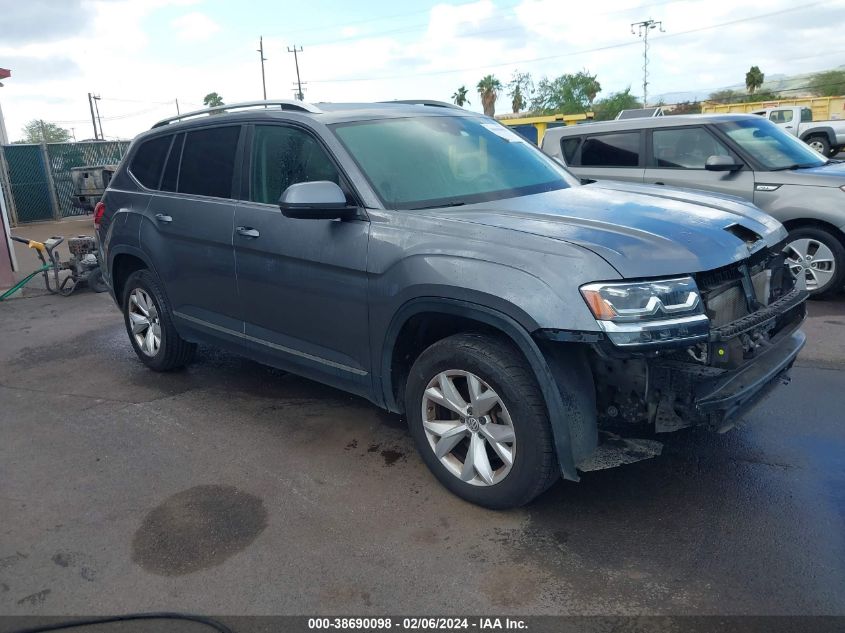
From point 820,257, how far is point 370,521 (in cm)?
551

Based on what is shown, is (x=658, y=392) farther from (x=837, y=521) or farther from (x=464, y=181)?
(x=464, y=181)

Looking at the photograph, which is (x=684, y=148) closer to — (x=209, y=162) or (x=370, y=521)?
(x=209, y=162)

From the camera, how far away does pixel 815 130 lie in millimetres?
21969

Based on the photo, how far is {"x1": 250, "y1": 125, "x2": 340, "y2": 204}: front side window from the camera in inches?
157

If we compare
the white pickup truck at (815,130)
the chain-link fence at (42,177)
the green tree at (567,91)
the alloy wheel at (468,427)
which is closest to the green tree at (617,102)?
the green tree at (567,91)

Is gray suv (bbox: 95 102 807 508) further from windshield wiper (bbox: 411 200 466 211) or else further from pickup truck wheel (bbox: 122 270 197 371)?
pickup truck wheel (bbox: 122 270 197 371)

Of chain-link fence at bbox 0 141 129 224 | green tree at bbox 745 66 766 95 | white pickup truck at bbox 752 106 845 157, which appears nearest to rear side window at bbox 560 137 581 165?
chain-link fence at bbox 0 141 129 224

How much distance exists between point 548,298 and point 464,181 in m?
1.34

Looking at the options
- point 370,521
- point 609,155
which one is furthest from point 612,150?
point 370,521

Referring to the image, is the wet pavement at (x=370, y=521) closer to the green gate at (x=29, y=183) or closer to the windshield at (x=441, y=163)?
the windshield at (x=441, y=163)

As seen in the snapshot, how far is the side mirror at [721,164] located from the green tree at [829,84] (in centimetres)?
6215

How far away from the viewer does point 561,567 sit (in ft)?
9.55

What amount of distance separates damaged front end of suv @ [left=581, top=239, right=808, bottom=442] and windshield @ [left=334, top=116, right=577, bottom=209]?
127 cm

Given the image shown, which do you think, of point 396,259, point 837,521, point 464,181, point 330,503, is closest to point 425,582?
point 330,503
